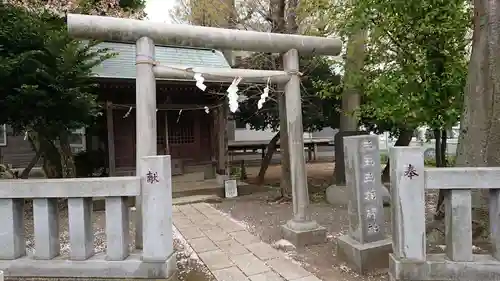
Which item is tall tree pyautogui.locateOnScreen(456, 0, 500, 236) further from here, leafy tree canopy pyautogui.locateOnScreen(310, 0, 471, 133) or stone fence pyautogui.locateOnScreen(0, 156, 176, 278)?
stone fence pyautogui.locateOnScreen(0, 156, 176, 278)

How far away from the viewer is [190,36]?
4676 mm

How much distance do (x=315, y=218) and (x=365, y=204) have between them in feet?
9.38

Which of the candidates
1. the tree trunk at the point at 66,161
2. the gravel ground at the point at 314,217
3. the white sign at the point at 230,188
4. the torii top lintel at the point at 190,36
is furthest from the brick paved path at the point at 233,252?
the tree trunk at the point at 66,161

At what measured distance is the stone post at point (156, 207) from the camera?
3.49 metres

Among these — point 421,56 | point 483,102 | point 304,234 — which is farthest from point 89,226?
point 421,56

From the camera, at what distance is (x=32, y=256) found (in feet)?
12.3

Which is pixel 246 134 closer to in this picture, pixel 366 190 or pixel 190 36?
pixel 190 36

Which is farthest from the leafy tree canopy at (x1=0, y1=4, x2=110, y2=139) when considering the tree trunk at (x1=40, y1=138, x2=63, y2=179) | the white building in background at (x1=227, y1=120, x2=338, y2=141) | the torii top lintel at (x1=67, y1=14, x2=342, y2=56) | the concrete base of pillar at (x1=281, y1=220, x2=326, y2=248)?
the white building in background at (x1=227, y1=120, x2=338, y2=141)

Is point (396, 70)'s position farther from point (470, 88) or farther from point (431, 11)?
point (470, 88)

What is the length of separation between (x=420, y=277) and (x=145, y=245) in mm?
2794

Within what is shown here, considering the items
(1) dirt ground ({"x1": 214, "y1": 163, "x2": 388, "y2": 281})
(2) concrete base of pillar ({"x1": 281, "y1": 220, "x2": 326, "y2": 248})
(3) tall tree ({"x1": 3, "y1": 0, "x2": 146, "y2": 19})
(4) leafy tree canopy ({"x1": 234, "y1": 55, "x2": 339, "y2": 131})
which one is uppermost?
(3) tall tree ({"x1": 3, "y1": 0, "x2": 146, "y2": 19})

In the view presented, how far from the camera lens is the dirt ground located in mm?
4143

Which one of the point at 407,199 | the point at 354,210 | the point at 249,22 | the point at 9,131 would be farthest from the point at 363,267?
the point at 9,131

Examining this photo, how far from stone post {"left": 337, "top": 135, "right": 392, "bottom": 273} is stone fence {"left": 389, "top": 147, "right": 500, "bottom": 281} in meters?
0.71
